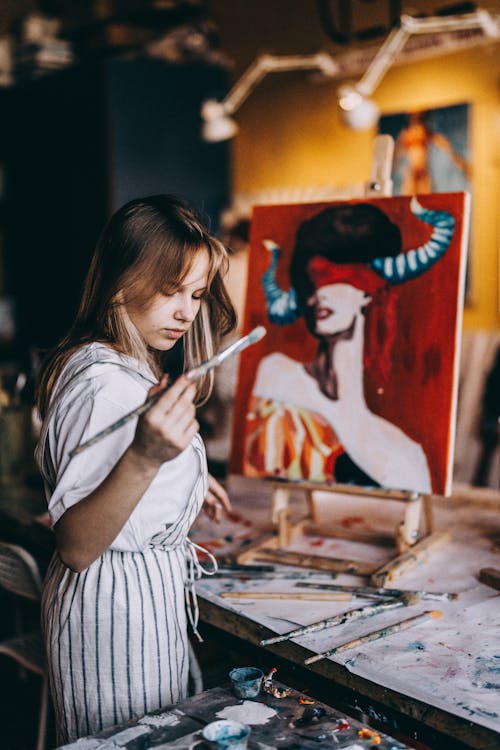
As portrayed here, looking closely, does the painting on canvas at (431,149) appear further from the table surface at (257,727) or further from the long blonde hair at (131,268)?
the table surface at (257,727)

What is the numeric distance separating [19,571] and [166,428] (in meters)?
1.10

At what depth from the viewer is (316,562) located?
6.46ft

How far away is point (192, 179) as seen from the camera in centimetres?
487

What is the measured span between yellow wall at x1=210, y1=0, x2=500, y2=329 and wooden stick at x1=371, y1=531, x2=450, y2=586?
2.05 m

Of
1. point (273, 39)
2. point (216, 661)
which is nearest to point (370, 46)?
point (273, 39)

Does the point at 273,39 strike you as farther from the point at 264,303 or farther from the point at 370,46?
the point at 264,303

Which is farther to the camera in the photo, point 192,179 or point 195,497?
point 192,179

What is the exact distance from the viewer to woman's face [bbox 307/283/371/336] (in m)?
2.09

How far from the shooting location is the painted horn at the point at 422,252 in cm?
199

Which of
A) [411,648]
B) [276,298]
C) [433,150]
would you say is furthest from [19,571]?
[433,150]

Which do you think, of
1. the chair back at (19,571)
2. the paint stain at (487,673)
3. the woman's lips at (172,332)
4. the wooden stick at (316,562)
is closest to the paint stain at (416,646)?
the paint stain at (487,673)

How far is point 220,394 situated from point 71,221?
4.91 feet

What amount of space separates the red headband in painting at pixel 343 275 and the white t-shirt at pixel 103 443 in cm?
73

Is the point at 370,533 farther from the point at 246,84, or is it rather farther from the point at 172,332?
the point at 246,84
